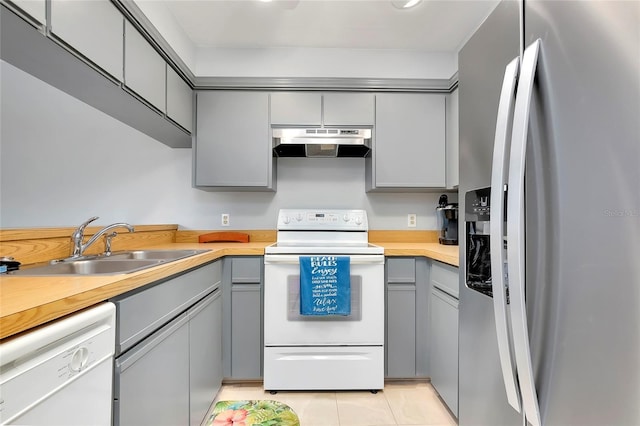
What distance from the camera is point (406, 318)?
198cm

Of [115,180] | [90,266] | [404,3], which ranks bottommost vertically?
[90,266]

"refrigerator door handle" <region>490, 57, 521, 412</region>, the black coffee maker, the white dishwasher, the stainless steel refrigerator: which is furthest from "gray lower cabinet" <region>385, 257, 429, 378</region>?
the white dishwasher

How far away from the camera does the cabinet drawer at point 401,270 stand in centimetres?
199

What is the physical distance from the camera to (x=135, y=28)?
1532 mm

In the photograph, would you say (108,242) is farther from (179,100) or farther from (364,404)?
(364,404)

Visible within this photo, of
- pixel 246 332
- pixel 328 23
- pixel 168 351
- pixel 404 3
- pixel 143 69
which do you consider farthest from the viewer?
pixel 328 23

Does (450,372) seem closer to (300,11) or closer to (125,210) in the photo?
(300,11)

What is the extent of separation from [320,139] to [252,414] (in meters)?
1.79

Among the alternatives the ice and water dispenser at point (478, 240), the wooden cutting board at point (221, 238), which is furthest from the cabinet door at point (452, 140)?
the wooden cutting board at point (221, 238)

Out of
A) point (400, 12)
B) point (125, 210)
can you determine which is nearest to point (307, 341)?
point (125, 210)

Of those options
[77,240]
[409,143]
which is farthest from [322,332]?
[409,143]

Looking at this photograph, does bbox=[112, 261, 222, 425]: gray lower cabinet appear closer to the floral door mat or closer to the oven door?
the floral door mat

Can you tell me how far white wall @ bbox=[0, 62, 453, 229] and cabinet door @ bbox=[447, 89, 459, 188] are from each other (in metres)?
0.38

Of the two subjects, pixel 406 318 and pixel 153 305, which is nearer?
pixel 153 305
